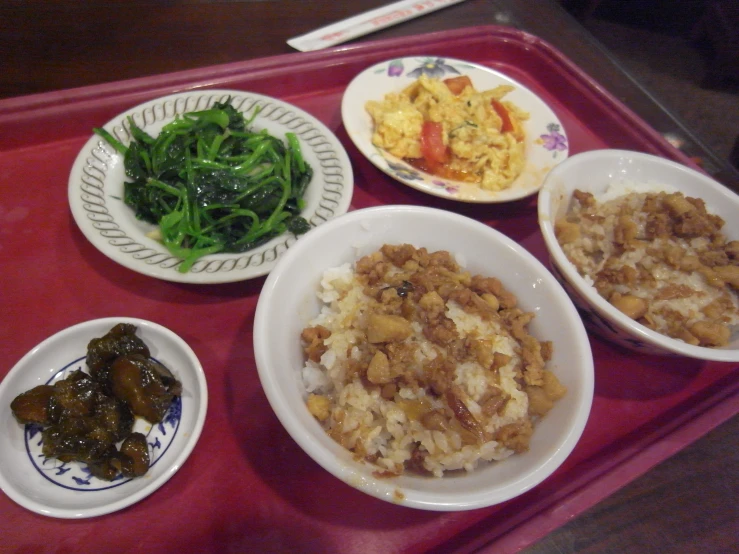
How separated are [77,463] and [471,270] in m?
1.33

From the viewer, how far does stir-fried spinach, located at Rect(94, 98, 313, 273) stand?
6.25 feet

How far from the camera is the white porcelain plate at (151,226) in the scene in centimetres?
165

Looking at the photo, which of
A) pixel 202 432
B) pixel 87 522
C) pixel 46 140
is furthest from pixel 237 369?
pixel 46 140

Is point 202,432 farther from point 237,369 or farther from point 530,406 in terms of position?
point 530,406

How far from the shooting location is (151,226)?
1.94 meters

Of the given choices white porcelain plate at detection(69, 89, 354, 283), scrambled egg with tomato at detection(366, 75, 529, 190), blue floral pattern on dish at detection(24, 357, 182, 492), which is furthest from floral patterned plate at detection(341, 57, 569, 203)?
blue floral pattern on dish at detection(24, 357, 182, 492)

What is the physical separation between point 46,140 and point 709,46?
6.92 metres

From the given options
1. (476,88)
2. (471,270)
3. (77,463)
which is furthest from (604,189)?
(77,463)

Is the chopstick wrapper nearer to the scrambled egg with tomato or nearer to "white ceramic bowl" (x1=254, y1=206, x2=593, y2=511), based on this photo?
the scrambled egg with tomato

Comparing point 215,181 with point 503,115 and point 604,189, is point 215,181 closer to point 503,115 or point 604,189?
point 503,115

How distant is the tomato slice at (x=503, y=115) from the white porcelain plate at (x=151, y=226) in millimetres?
953

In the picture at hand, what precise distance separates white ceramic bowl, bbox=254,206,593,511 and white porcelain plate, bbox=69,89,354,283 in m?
0.30

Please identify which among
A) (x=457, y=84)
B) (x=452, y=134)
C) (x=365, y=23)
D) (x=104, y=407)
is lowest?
(x=104, y=407)

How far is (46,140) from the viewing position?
2143 mm
